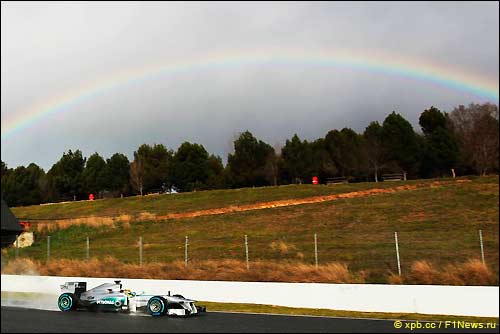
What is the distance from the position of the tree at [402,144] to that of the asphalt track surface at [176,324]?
6776cm

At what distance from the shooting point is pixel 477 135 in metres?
72.9

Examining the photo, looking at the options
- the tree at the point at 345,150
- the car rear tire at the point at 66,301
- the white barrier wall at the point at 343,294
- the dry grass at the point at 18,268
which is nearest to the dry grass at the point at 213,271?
the white barrier wall at the point at 343,294

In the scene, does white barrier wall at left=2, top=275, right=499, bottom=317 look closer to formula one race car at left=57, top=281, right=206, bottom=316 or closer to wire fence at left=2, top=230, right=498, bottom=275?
formula one race car at left=57, top=281, right=206, bottom=316

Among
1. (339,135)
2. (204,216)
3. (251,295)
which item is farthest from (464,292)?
(339,135)

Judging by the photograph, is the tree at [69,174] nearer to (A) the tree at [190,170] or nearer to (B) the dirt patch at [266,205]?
(A) the tree at [190,170]

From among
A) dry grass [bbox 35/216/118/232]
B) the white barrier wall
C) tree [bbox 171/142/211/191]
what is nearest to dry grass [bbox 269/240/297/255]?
the white barrier wall

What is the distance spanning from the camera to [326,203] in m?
51.5

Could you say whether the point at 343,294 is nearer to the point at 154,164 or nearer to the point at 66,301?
the point at 66,301

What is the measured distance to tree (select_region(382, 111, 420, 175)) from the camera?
7925 centimetres

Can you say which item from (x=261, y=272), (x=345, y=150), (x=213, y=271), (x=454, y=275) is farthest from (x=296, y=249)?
(x=345, y=150)

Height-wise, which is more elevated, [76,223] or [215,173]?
[215,173]

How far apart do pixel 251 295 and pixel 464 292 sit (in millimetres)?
8132

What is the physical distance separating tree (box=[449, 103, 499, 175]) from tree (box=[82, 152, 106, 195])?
2630 inches

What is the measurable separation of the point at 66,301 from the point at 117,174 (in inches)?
3305
